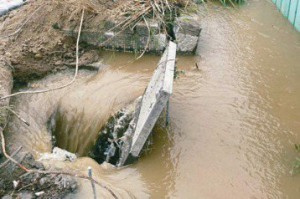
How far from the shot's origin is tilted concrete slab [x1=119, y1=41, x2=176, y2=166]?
3.08 metres

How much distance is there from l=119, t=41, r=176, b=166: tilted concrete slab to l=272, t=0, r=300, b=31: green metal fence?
371 cm

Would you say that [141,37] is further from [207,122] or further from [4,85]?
[4,85]

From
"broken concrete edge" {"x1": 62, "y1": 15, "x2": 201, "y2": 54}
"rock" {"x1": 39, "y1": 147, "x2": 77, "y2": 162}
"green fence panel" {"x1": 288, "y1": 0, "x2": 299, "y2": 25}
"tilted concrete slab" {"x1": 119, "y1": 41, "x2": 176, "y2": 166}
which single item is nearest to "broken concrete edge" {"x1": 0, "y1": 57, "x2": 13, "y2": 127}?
"rock" {"x1": 39, "y1": 147, "x2": 77, "y2": 162}

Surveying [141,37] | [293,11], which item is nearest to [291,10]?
[293,11]

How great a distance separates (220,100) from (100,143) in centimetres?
164

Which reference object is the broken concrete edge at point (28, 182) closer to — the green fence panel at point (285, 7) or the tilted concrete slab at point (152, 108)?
the tilted concrete slab at point (152, 108)

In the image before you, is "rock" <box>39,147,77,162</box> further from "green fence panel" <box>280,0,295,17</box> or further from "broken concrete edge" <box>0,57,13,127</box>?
"green fence panel" <box>280,0,295,17</box>

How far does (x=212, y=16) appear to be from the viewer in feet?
21.7

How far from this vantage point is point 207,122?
3.99m

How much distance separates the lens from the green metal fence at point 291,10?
6367 millimetres

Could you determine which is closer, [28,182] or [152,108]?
[28,182]

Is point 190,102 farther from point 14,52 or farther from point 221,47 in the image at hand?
point 14,52

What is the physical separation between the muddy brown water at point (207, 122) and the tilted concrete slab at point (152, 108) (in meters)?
0.18

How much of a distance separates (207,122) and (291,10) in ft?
13.0
